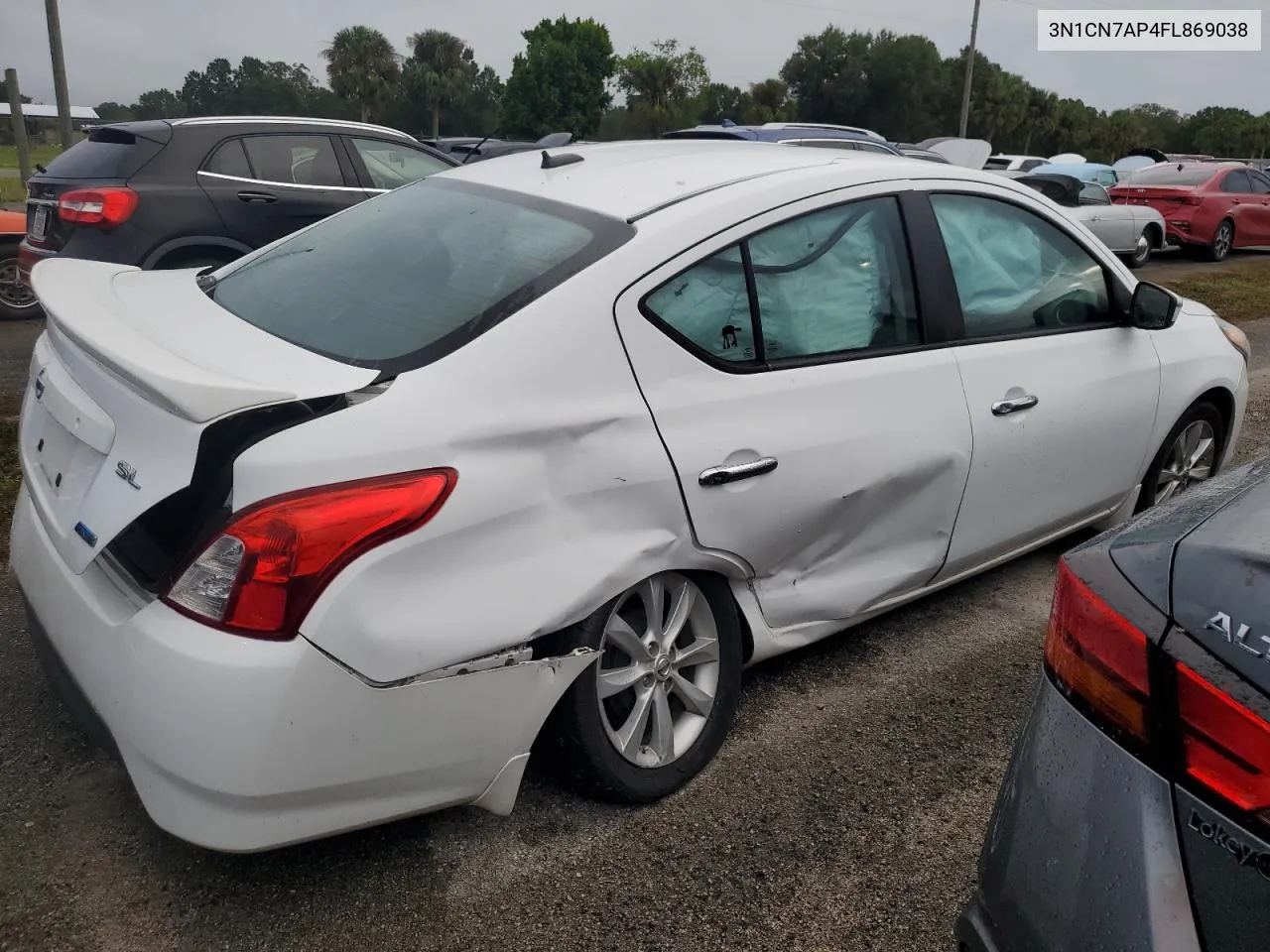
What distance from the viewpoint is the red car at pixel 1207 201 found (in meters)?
14.7

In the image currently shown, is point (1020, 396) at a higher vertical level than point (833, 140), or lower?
lower

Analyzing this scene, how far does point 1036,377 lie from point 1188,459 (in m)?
1.29

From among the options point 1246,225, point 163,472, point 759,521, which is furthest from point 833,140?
point 163,472

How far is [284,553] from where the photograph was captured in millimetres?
1897

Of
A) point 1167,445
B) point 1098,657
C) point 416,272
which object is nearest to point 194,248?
point 416,272

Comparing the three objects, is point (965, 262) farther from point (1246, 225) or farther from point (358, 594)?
point (1246, 225)

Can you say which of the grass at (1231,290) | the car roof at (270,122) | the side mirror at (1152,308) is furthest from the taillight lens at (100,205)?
the grass at (1231,290)

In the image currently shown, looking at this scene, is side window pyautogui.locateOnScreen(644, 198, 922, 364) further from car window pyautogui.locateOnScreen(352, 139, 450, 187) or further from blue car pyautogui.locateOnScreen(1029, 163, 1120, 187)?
blue car pyautogui.locateOnScreen(1029, 163, 1120, 187)

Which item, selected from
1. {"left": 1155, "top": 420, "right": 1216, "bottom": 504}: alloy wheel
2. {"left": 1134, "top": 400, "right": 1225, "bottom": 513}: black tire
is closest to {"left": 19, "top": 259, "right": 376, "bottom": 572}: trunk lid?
{"left": 1134, "top": 400, "right": 1225, "bottom": 513}: black tire

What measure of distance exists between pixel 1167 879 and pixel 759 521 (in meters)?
1.38

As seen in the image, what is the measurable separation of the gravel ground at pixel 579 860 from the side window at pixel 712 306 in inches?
42.3

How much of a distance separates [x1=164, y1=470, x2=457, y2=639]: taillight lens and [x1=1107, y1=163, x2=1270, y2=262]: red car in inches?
606

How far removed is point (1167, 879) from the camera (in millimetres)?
1294

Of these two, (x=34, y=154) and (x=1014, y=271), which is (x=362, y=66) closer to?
(x=34, y=154)
